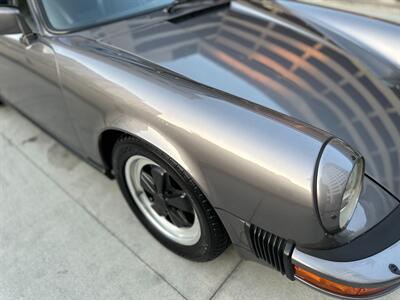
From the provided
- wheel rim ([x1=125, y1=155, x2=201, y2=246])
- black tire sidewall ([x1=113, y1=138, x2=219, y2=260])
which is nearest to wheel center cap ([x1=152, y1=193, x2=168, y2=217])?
wheel rim ([x1=125, y1=155, x2=201, y2=246])

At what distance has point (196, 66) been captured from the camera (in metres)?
1.79

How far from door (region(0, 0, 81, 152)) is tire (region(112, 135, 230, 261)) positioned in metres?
0.45

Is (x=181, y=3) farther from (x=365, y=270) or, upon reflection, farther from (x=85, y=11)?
(x=365, y=270)

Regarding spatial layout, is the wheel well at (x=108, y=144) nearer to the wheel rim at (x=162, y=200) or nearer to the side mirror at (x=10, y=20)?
the wheel rim at (x=162, y=200)

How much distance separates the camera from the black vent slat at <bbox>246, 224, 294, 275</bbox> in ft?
4.36

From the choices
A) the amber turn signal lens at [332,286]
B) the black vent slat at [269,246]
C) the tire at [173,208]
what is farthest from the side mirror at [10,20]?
the amber turn signal lens at [332,286]

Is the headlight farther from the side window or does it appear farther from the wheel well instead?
the side window

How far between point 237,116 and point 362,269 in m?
0.66

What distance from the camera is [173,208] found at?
1856 millimetres

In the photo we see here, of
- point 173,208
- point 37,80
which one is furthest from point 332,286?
point 37,80

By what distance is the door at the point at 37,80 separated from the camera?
1997 millimetres

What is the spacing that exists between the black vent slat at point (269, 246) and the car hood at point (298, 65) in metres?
0.47

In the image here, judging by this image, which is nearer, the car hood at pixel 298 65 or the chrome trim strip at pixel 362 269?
the chrome trim strip at pixel 362 269

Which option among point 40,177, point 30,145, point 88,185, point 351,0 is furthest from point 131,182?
point 351,0
